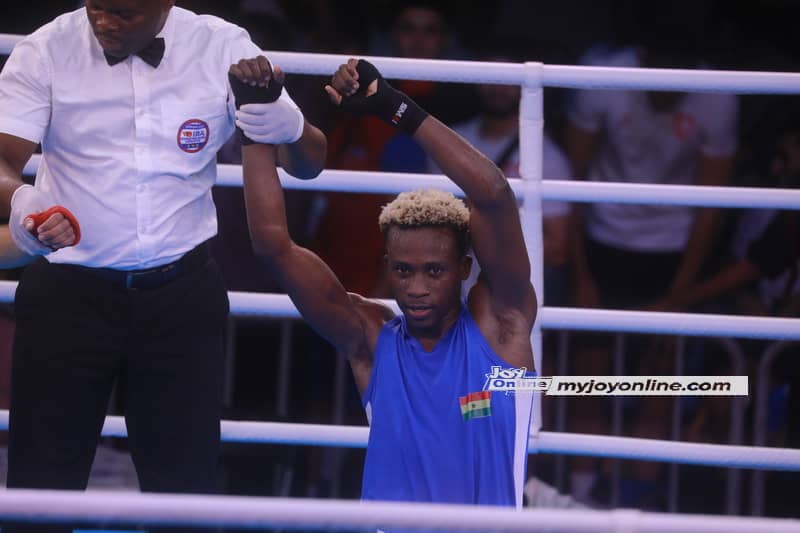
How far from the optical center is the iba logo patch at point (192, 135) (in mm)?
2506

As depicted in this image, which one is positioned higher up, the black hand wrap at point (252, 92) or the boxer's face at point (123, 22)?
the boxer's face at point (123, 22)

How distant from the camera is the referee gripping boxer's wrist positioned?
2.42m

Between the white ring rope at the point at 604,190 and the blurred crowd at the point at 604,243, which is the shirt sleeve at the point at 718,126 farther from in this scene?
the white ring rope at the point at 604,190

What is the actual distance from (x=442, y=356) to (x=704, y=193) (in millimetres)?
945

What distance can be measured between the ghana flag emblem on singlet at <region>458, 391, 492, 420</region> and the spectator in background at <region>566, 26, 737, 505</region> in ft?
5.97

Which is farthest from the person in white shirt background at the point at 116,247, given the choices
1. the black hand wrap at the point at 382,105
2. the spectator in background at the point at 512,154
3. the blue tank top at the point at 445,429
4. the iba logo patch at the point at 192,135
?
the spectator in background at the point at 512,154

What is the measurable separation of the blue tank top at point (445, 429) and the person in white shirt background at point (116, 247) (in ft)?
1.21

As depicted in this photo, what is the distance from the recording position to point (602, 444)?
10.1 ft

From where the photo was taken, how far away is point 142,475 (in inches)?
100

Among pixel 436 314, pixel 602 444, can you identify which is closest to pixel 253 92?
pixel 436 314

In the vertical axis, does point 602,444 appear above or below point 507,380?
below

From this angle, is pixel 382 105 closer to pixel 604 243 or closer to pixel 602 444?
pixel 602 444

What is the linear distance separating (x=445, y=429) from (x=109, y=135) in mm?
912

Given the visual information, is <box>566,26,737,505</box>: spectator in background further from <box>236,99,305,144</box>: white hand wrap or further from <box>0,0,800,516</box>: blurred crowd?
<box>236,99,305,144</box>: white hand wrap
